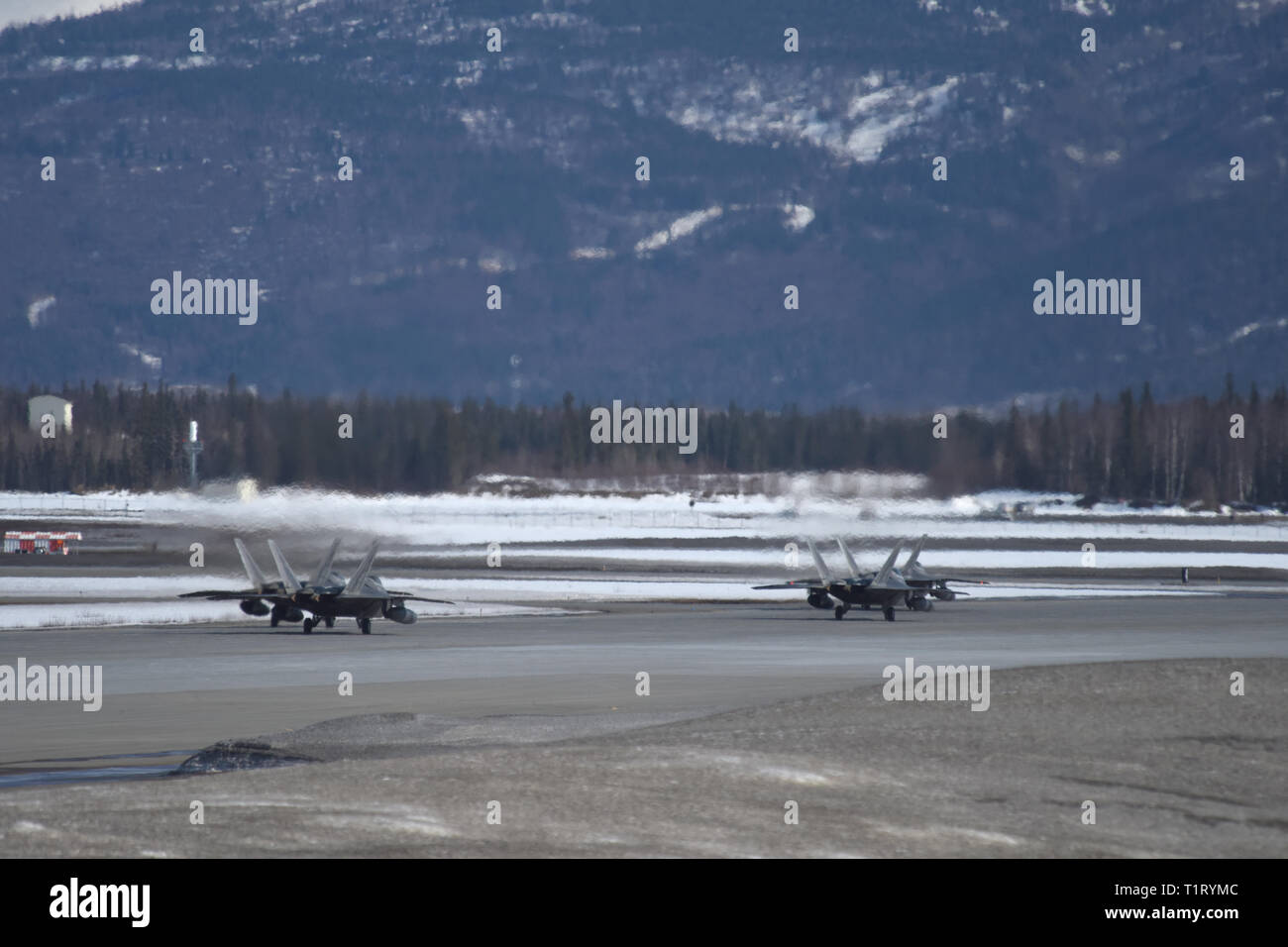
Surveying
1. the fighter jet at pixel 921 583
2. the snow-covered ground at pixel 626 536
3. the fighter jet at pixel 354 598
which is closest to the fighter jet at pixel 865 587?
the fighter jet at pixel 921 583

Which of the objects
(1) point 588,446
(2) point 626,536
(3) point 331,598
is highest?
(1) point 588,446

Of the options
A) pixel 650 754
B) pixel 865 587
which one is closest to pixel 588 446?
pixel 865 587

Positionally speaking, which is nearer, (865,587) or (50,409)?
(865,587)

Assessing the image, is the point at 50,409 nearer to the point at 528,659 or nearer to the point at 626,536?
the point at 626,536

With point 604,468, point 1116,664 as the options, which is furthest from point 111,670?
point 604,468

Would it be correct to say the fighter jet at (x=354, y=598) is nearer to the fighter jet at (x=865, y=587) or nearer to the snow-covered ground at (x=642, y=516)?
the fighter jet at (x=865, y=587)
